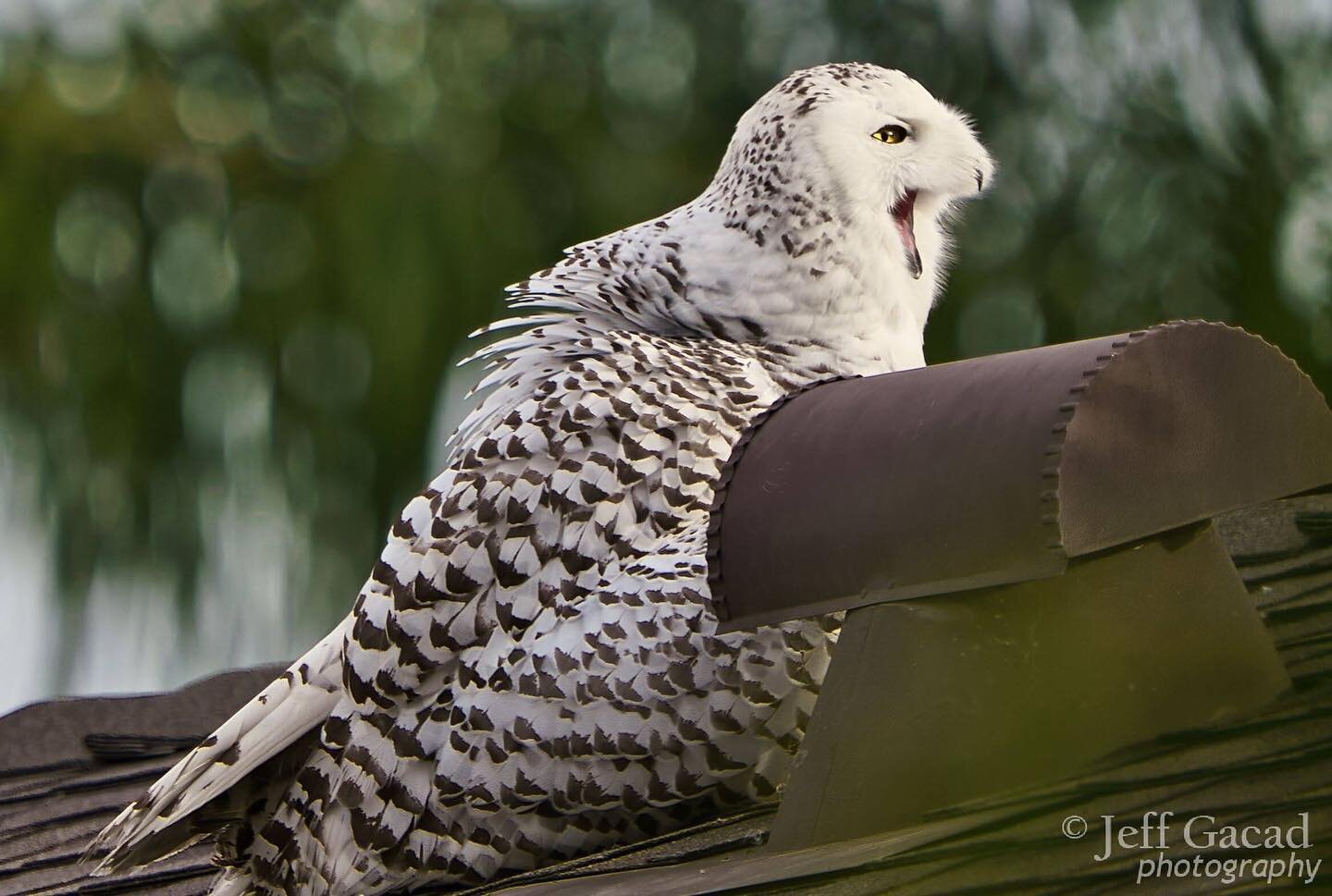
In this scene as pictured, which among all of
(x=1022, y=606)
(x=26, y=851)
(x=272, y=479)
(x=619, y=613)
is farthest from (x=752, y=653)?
(x=272, y=479)

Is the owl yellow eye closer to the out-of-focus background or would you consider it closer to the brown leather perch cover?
the brown leather perch cover

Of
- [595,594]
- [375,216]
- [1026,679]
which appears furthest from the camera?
[375,216]

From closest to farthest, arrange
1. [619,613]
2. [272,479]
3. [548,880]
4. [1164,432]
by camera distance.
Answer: [1164,432] < [548,880] < [619,613] < [272,479]

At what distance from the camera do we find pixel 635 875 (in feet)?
4.10

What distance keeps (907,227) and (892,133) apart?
13cm

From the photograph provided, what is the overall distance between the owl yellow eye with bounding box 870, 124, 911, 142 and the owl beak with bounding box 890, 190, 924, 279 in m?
0.07

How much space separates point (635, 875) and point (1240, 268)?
399cm

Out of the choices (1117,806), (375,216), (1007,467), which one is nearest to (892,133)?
(1007,467)

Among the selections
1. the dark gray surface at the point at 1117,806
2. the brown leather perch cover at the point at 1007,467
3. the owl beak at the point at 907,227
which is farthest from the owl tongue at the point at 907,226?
the brown leather perch cover at the point at 1007,467

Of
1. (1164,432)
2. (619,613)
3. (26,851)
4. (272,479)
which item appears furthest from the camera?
(272,479)

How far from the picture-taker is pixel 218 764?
5.49ft

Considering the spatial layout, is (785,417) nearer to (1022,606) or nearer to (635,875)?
(1022,606)

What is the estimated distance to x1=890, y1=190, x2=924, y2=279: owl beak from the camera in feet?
6.51

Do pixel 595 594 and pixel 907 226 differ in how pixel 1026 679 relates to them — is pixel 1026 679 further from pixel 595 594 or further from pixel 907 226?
pixel 907 226
